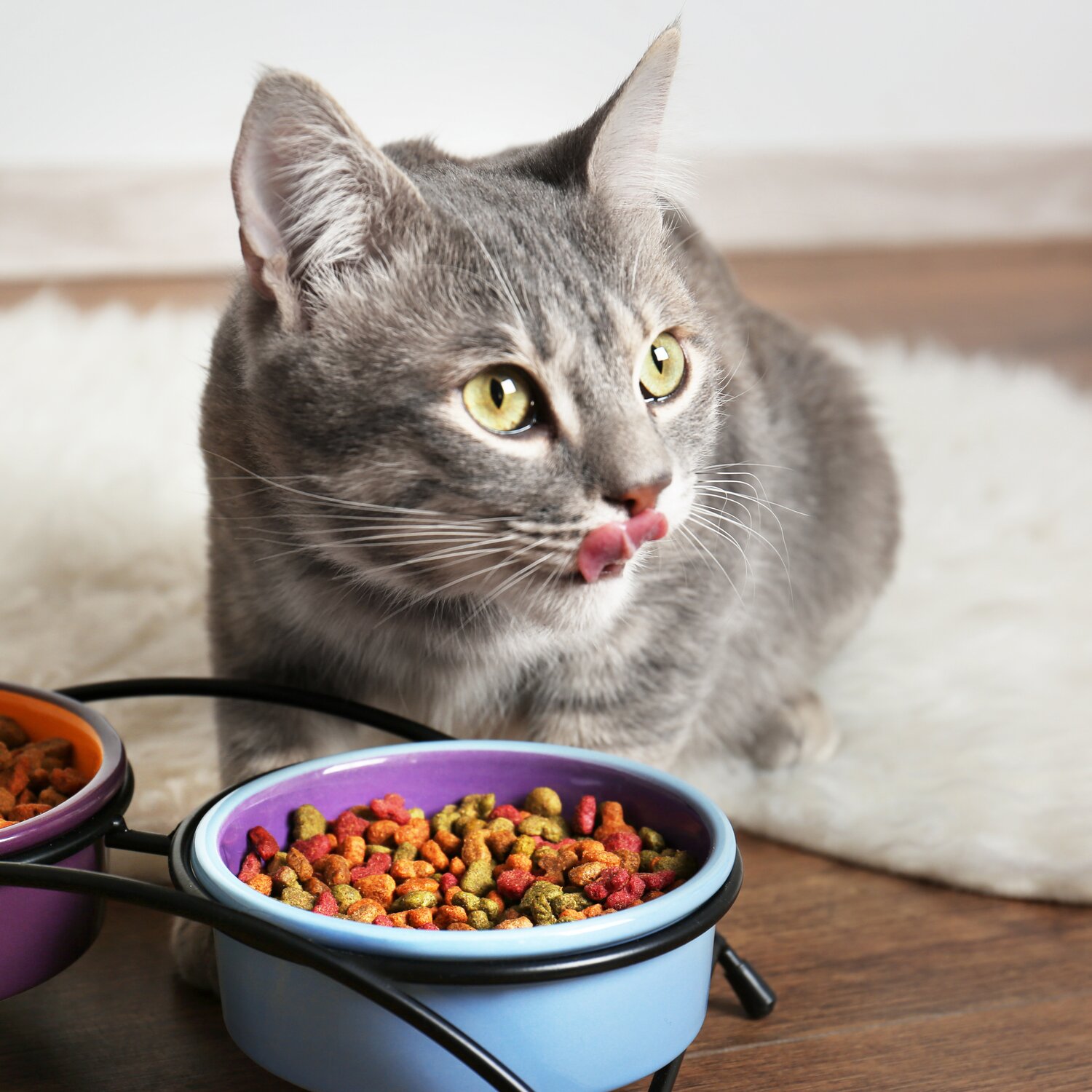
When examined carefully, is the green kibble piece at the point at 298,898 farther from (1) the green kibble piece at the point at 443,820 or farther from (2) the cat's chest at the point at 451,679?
(2) the cat's chest at the point at 451,679

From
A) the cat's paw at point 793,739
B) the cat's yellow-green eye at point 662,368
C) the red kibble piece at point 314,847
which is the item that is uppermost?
the cat's yellow-green eye at point 662,368

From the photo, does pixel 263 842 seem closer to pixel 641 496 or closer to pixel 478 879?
pixel 478 879

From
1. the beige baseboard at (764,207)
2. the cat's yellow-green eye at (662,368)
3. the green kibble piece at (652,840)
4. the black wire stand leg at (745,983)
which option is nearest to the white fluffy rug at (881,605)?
the black wire stand leg at (745,983)

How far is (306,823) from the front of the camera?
0.87 metres

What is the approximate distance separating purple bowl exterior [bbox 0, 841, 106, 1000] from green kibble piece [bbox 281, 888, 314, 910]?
0.40 feet

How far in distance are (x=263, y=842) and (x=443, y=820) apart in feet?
0.45

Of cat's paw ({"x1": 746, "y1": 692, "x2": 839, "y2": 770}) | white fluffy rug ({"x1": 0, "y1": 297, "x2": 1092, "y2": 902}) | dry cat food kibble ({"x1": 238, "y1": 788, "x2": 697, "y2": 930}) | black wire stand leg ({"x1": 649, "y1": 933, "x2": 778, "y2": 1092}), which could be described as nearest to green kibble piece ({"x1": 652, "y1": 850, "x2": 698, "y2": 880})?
dry cat food kibble ({"x1": 238, "y1": 788, "x2": 697, "y2": 930})

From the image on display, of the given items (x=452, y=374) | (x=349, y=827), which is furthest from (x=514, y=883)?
(x=452, y=374)

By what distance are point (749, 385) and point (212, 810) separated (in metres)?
0.70

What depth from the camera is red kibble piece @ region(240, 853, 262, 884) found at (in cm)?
80

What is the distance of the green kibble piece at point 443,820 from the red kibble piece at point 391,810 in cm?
2

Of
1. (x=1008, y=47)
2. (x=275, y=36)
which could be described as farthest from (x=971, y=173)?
(x=275, y=36)

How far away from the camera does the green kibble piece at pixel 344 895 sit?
0.79 m

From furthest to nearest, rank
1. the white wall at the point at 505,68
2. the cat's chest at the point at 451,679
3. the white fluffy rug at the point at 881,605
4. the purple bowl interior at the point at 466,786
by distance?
the white wall at the point at 505,68 < the white fluffy rug at the point at 881,605 < the cat's chest at the point at 451,679 < the purple bowl interior at the point at 466,786
